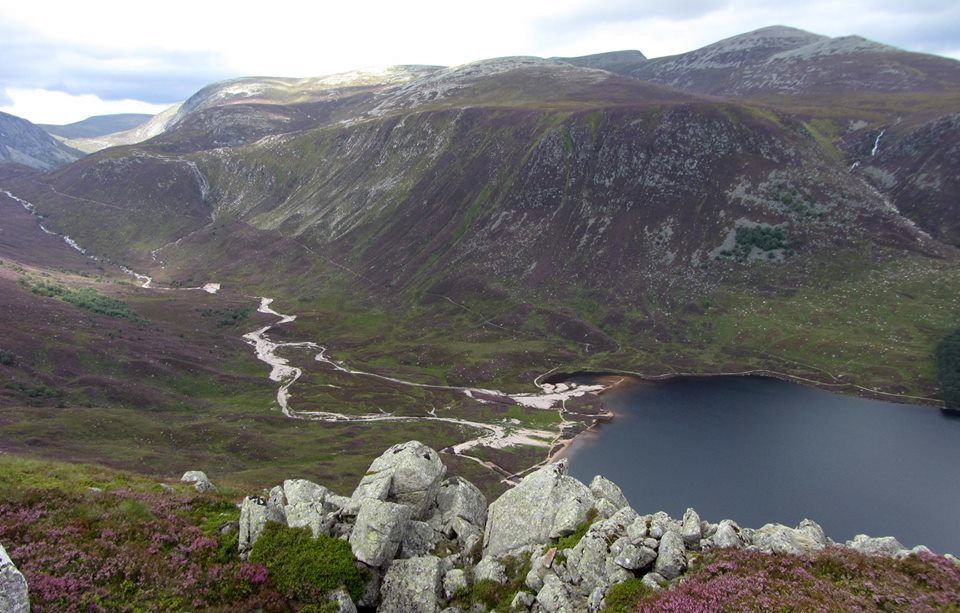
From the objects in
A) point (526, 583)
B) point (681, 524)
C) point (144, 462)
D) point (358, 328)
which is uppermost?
point (681, 524)

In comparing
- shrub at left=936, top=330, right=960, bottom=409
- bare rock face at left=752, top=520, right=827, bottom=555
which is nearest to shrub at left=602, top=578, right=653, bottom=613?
bare rock face at left=752, top=520, right=827, bottom=555

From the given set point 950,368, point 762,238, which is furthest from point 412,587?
point 762,238

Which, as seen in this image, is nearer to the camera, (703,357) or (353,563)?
(353,563)

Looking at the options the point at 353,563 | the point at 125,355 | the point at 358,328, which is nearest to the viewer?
the point at 353,563

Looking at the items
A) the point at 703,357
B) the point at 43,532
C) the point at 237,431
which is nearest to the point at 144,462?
the point at 237,431

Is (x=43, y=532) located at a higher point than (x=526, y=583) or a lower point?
higher

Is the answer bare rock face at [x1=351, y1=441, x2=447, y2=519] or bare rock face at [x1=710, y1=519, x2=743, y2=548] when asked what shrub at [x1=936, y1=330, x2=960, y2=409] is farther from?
bare rock face at [x1=351, y1=441, x2=447, y2=519]

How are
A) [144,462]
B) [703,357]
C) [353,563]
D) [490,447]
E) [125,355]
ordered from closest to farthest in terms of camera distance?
[353,563], [144,462], [490,447], [125,355], [703,357]

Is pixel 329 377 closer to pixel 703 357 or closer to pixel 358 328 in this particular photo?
pixel 358 328
